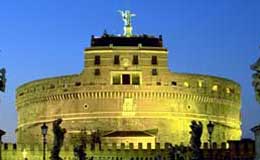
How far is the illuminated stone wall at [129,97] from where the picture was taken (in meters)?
117

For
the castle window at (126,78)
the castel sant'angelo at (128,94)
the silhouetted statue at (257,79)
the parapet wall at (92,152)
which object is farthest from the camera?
the castle window at (126,78)

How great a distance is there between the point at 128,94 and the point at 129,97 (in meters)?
0.45

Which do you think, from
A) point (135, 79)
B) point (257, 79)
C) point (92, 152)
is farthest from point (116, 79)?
point (257, 79)

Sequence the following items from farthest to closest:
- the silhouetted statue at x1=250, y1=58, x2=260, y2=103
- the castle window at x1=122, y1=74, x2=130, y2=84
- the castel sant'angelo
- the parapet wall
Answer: the castle window at x1=122, y1=74, x2=130, y2=84
the castel sant'angelo
the parapet wall
the silhouetted statue at x1=250, y1=58, x2=260, y2=103

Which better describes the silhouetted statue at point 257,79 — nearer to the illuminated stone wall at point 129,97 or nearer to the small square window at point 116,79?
the illuminated stone wall at point 129,97

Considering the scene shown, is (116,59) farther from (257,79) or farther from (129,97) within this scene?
(257,79)

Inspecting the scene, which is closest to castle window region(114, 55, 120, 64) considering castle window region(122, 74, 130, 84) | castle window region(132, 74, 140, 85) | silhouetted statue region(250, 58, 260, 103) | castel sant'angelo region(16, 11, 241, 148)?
castel sant'angelo region(16, 11, 241, 148)

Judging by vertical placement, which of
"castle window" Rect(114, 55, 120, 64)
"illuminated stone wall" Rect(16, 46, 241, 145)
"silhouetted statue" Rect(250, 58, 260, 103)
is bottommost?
"silhouetted statue" Rect(250, 58, 260, 103)

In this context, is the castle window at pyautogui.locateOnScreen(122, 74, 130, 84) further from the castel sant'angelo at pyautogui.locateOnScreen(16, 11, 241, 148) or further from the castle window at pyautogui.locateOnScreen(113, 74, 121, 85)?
the castle window at pyautogui.locateOnScreen(113, 74, 121, 85)

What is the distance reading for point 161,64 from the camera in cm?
11725

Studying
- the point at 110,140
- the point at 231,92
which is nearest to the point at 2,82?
the point at 110,140

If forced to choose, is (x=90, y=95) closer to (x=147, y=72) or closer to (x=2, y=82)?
(x=147, y=72)

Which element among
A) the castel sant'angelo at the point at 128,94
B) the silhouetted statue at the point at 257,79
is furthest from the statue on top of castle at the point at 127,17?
the silhouetted statue at the point at 257,79

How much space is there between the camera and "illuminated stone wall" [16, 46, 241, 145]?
117 metres
